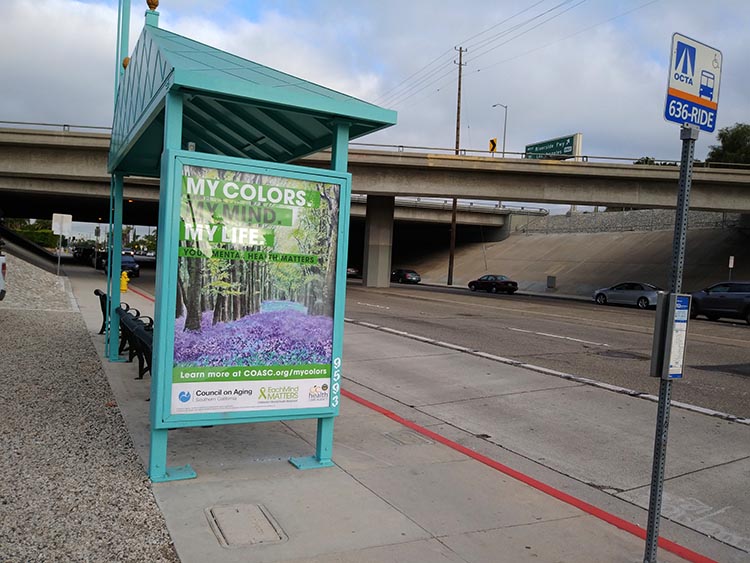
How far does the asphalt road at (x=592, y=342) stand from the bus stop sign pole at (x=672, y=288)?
18.7 feet

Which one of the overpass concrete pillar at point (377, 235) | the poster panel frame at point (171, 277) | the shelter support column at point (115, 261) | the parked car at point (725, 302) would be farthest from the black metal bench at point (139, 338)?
the overpass concrete pillar at point (377, 235)

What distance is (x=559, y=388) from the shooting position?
9.76m

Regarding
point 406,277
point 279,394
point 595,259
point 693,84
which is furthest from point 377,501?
point 406,277

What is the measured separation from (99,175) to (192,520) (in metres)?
32.1

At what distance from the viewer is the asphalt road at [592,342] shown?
33.9 ft

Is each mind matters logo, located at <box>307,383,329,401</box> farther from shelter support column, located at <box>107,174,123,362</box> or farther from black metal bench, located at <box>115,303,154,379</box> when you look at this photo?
shelter support column, located at <box>107,174,123,362</box>

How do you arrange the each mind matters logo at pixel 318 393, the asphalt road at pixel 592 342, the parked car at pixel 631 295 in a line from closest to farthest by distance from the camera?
the each mind matters logo at pixel 318 393
the asphalt road at pixel 592 342
the parked car at pixel 631 295

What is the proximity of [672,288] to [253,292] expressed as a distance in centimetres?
315

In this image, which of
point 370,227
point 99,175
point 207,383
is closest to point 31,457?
point 207,383

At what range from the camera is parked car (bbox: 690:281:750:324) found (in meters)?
23.9

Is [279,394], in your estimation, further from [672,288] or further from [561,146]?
[561,146]

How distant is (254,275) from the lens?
5297 mm

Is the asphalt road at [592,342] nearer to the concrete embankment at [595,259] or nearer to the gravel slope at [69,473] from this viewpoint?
the gravel slope at [69,473]

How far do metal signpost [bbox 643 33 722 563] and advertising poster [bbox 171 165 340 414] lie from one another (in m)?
2.75
